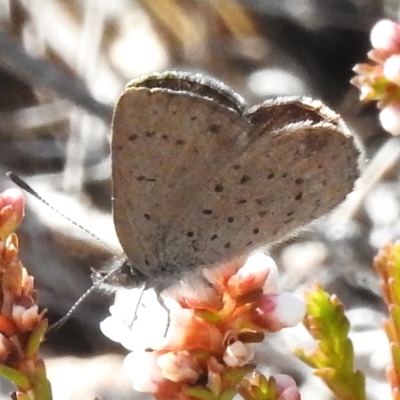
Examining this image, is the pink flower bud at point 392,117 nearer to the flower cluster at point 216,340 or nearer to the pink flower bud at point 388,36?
the pink flower bud at point 388,36

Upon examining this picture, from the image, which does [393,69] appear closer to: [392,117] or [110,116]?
[392,117]

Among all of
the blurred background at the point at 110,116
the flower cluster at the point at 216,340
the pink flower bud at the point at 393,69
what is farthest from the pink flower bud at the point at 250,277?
the blurred background at the point at 110,116

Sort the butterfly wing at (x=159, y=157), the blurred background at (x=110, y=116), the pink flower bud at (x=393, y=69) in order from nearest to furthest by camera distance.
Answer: the butterfly wing at (x=159, y=157), the pink flower bud at (x=393, y=69), the blurred background at (x=110, y=116)

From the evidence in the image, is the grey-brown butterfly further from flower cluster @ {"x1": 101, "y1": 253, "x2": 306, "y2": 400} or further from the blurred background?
the blurred background

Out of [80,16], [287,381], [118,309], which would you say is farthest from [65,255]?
[287,381]

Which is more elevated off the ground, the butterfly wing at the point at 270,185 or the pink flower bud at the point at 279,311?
the butterfly wing at the point at 270,185

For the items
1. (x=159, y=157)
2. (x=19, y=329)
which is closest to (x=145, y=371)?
(x=19, y=329)

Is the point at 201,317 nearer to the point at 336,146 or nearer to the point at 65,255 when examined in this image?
the point at 336,146
